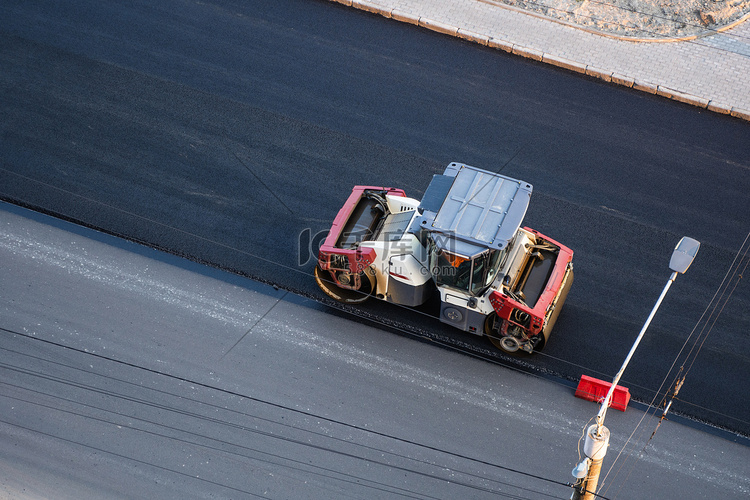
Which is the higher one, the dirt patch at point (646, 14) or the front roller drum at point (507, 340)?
the dirt patch at point (646, 14)

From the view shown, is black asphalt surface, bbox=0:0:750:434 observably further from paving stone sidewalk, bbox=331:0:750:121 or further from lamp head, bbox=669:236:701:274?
lamp head, bbox=669:236:701:274

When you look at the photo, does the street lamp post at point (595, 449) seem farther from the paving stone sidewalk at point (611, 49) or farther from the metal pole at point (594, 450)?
the paving stone sidewalk at point (611, 49)

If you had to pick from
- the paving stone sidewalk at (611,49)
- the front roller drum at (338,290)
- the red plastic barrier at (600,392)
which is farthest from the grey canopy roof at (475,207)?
the paving stone sidewalk at (611,49)

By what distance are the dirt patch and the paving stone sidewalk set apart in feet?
0.86

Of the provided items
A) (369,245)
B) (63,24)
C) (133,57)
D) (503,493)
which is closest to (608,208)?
(369,245)

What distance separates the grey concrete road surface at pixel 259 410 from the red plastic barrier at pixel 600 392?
194 millimetres

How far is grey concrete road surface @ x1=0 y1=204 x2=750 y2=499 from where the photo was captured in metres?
11.3

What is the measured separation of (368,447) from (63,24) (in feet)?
41.3

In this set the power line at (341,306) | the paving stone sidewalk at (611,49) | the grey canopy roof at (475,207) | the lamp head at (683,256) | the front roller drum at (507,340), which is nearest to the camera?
the lamp head at (683,256)

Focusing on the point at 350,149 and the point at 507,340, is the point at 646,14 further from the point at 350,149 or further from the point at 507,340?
the point at 507,340

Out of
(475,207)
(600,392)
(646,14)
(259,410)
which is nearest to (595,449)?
(600,392)

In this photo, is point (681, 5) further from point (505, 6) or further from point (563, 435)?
point (563, 435)

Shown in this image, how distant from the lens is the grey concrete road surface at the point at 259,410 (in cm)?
1134

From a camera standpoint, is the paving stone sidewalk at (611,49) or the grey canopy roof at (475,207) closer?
the grey canopy roof at (475,207)
